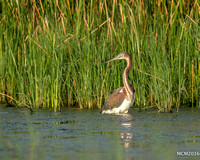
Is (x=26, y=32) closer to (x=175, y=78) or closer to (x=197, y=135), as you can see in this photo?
(x=175, y=78)

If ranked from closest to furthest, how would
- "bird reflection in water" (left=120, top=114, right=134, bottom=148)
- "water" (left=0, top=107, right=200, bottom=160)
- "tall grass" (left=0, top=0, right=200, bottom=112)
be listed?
"water" (left=0, top=107, right=200, bottom=160) < "bird reflection in water" (left=120, top=114, right=134, bottom=148) < "tall grass" (left=0, top=0, right=200, bottom=112)

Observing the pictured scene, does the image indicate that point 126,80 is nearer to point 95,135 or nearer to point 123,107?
A: point 123,107

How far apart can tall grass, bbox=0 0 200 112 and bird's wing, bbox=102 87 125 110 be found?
276 millimetres

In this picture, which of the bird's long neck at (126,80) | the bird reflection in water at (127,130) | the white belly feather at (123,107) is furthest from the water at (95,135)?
the bird's long neck at (126,80)

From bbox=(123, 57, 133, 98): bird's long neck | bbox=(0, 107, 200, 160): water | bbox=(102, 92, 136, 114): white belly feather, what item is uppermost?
bbox=(123, 57, 133, 98): bird's long neck

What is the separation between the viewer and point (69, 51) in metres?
8.10

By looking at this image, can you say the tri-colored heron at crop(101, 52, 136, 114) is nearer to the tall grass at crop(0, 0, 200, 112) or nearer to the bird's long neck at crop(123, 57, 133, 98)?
the bird's long neck at crop(123, 57, 133, 98)

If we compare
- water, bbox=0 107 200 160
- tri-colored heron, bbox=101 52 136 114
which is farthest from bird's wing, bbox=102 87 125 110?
water, bbox=0 107 200 160

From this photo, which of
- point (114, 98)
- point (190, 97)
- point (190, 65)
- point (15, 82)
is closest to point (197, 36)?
point (190, 65)

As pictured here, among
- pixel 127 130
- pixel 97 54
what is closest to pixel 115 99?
pixel 97 54

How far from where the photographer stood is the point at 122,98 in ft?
25.3

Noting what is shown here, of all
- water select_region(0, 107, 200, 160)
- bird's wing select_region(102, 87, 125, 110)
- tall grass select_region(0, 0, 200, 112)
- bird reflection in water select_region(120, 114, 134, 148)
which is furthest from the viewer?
tall grass select_region(0, 0, 200, 112)

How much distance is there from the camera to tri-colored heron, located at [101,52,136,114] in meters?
7.60

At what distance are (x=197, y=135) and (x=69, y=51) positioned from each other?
3.06m
